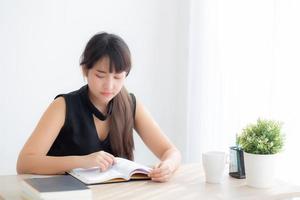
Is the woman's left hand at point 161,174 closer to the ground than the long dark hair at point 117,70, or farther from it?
closer to the ground

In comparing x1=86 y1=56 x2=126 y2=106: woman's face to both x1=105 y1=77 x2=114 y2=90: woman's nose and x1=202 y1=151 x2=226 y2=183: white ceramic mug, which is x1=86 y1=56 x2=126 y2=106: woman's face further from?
x1=202 y1=151 x2=226 y2=183: white ceramic mug

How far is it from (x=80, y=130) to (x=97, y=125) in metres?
0.08

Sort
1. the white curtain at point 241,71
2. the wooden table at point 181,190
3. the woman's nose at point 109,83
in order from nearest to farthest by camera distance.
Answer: the wooden table at point 181,190, the woman's nose at point 109,83, the white curtain at point 241,71

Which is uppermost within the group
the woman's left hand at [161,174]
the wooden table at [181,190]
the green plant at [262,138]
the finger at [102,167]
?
the green plant at [262,138]

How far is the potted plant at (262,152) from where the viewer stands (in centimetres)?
163

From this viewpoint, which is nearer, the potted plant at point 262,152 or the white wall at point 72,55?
the potted plant at point 262,152

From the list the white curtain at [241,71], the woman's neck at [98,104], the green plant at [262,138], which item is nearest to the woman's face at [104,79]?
the woman's neck at [98,104]

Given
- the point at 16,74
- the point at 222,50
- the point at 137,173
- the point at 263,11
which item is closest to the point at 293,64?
the point at 263,11

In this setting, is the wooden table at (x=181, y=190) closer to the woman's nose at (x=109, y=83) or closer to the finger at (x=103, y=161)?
the finger at (x=103, y=161)

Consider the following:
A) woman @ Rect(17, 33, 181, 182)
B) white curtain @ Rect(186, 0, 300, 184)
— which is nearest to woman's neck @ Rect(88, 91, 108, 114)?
woman @ Rect(17, 33, 181, 182)

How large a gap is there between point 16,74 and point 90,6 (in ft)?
2.24

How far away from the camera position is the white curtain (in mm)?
2455

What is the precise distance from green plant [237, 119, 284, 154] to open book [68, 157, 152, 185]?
0.37 m

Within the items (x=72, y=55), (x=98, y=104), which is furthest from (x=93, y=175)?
(x=72, y=55)
